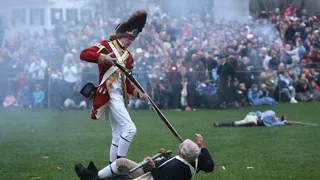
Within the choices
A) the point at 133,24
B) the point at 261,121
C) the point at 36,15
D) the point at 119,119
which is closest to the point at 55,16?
the point at 36,15

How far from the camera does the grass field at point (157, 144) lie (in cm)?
1190

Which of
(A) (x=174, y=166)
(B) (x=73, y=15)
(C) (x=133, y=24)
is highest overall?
(B) (x=73, y=15)

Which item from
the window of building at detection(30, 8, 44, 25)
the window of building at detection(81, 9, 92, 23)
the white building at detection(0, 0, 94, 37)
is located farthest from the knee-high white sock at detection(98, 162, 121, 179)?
the window of building at detection(81, 9, 92, 23)

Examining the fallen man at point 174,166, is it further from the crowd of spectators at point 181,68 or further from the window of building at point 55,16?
the crowd of spectators at point 181,68

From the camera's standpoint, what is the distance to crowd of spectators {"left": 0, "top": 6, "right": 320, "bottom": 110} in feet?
82.0

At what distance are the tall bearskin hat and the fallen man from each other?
2.03 meters

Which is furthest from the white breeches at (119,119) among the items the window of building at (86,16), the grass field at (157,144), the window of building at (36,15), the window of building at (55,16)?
the window of building at (86,16)

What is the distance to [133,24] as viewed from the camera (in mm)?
10648

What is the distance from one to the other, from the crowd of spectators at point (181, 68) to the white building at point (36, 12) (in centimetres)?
57

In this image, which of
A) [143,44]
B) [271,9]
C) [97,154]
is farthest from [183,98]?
[97,154]

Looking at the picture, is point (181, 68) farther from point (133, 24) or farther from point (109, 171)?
point (109, 171)

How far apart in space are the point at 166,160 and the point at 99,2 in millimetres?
13089

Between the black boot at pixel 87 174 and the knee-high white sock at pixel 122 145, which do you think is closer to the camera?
the black boot at pixel 87 174

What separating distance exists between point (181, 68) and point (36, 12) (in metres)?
9.19
